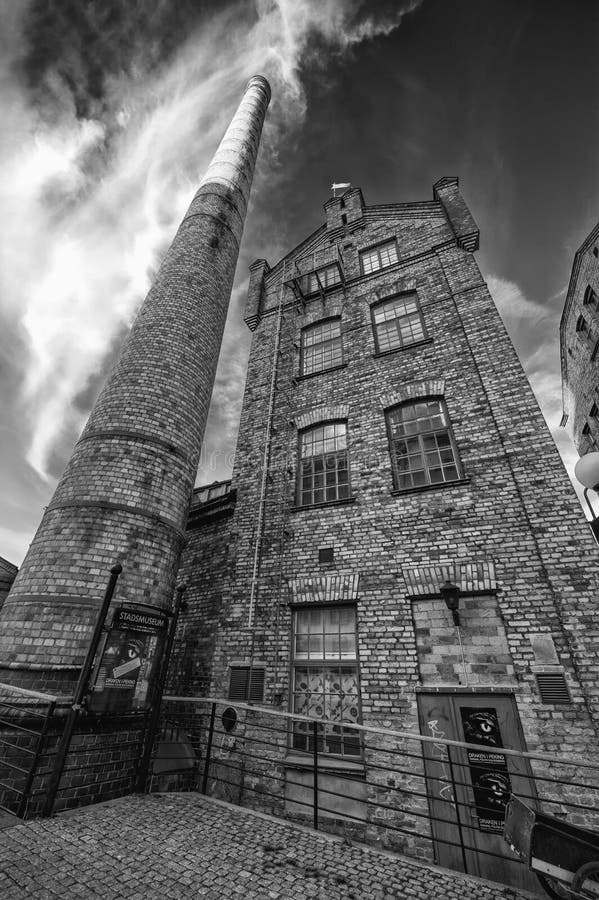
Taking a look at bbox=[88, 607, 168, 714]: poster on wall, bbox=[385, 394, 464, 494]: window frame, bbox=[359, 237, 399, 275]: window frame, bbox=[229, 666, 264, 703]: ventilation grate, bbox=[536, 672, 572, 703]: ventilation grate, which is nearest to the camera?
bbox=[536, 672, 572, 703]: ventilation grate

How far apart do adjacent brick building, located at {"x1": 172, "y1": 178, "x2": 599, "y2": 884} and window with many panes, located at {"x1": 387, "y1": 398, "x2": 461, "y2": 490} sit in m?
0.03

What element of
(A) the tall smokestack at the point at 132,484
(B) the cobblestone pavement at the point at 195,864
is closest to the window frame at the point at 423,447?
(A) the tall smokestack at the point at 132,484

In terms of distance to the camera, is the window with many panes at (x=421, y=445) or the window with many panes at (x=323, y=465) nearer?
the window with many panes at (x=421, y=445)

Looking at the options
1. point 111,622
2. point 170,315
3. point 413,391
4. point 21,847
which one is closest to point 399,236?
point 413,391

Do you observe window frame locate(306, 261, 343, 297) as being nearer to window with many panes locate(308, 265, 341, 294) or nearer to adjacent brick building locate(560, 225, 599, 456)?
window with many panes locate(308, 265, 341, 294)

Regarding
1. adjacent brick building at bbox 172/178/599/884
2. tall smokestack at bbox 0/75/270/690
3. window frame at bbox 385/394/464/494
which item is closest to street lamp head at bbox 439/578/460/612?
adjacent brick building at bbox 172/178/599/884

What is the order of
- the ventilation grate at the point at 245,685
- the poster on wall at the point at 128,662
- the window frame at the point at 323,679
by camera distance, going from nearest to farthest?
1. the poster on wall at the point at 128,662
2. the window frame at the point at 323,679
3. the ventilation grate at the point at 245,685

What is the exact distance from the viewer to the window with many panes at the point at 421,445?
687 centimetres

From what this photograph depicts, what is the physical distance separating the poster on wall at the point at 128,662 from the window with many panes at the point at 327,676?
2.21 meters

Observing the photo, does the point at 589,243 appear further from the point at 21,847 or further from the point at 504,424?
the point at 21,847

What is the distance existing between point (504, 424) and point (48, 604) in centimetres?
755

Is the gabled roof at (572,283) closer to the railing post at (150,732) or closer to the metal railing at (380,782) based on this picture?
the metal railing at (380,782)

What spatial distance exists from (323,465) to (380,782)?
5.02 m

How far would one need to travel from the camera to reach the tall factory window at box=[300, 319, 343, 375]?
962cm
